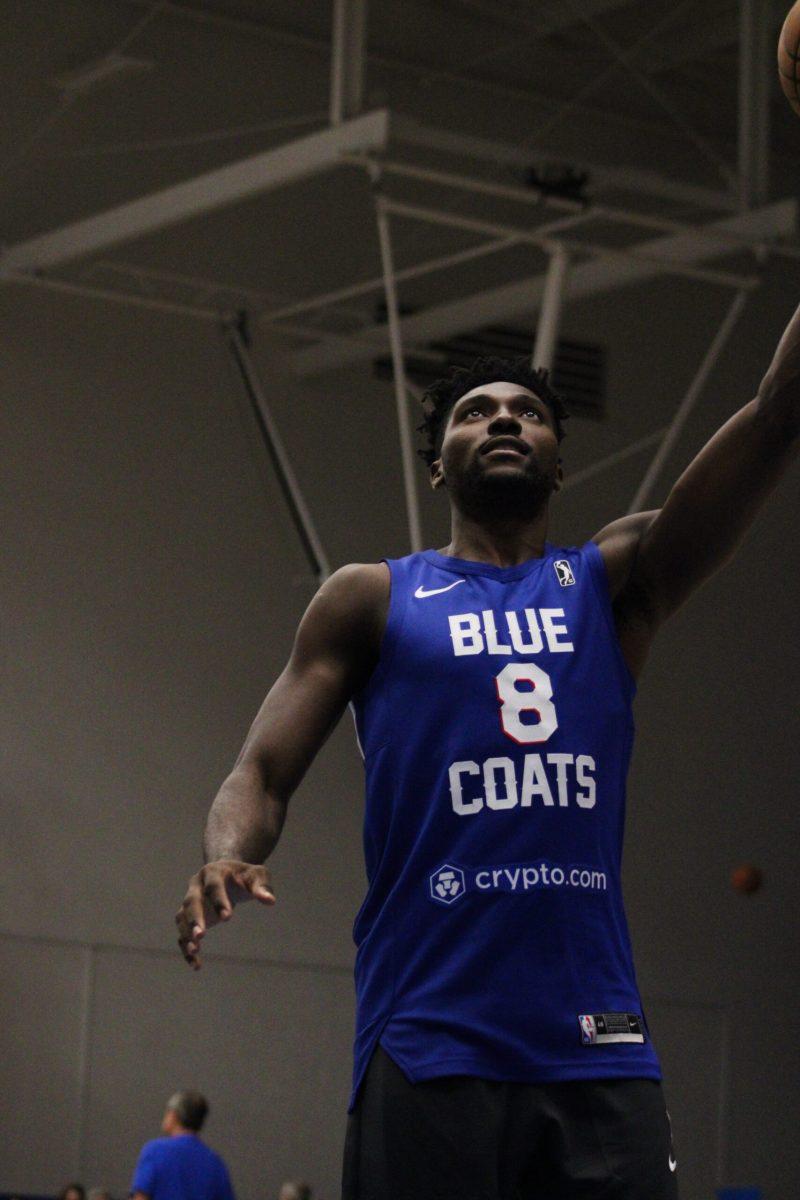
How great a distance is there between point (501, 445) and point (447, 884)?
2.60 ft

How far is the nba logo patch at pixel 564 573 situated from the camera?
3463 mm

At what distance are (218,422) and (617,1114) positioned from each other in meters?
12.3

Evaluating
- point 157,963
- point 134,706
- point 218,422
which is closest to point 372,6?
point 218,422

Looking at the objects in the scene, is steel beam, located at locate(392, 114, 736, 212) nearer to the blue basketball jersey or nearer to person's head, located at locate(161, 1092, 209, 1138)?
person's head, located at locate(161, 1092, 209, 1138)

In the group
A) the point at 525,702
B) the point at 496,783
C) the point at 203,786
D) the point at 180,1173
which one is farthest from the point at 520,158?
the point at 496,783

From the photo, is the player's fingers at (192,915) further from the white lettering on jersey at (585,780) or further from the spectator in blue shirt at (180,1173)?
the spectator in blue shirt at (180,1173)

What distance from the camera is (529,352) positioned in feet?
54.6

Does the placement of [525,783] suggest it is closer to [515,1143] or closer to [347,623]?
[347,623]

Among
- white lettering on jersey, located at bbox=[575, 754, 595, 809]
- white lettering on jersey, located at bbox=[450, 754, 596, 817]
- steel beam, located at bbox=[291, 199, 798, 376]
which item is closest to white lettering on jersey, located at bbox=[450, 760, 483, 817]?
white lettering on jersey, located at bbox=[450, 754, 596, 817]

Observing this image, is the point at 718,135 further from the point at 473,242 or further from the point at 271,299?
the point at 271,299

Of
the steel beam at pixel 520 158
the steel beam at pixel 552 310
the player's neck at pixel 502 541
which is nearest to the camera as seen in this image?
the player's neck at pixel 502 541

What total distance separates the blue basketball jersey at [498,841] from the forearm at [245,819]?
0.54 ft

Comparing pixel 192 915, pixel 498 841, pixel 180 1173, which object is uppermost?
pixel 180 1173

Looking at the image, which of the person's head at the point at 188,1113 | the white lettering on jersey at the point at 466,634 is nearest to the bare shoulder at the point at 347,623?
the white lettering on jersey at the point at 466,634
